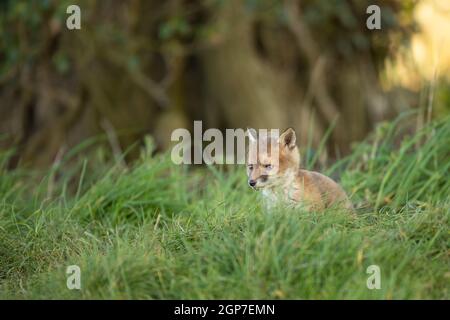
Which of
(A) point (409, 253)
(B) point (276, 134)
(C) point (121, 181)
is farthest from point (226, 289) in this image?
(C) point (121, 181)

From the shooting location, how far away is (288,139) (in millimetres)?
5270

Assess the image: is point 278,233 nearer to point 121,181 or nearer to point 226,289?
point 226,289

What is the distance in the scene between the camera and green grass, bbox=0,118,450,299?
4.12 metres

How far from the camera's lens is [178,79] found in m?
11.0

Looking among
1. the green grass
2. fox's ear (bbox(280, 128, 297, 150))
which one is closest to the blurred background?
the green grass

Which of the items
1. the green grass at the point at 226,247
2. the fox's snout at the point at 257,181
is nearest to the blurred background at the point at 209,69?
the green grass at the point at 226,247

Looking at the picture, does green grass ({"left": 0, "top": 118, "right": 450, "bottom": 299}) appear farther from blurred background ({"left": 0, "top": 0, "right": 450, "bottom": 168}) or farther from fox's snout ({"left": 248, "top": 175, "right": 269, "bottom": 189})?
blurred background ({"left": 0, "top": 0, "right": 450, "bottom": 168})

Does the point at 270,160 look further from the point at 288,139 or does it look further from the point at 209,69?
the point at 209,69

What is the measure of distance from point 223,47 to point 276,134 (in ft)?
18.2

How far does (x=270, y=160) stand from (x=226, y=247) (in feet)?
3.08

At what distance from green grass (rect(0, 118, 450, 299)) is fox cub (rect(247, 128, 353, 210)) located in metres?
0.16

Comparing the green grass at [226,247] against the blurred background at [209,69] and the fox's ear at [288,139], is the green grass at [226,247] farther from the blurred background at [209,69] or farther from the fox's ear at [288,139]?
the blurred background at [209,69]

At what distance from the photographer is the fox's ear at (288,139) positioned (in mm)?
5223
